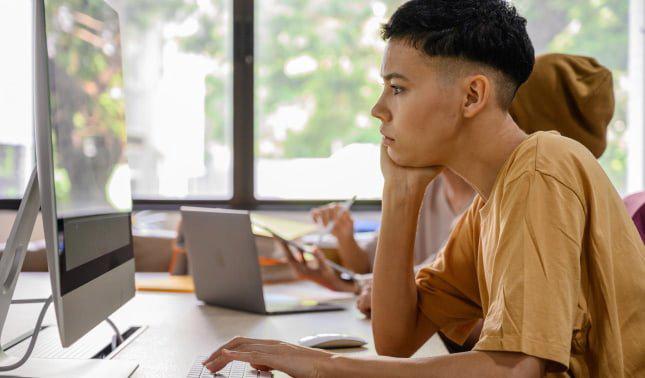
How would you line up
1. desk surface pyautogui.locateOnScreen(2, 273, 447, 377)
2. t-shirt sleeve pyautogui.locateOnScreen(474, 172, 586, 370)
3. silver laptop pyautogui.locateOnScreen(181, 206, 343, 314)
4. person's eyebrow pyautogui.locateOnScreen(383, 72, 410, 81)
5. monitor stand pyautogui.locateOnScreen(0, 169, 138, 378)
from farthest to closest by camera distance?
silver laptop pyautogui.locateOnScreen(181, 206, 343, 314) < desk surface pyautogui.locateOnScreen(2, 273, 447, 377) < person's eyebrow pyautogui.locateOnScreen(383, 72, 410, 81) < monitor stand pyautogui.locateOnScreen(0, 169, 138, 378) < t-shirt sleeve pyautogui.locateOnScreen(474, 172, 586, 370)

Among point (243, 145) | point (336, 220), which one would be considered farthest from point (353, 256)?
point (243, 145)

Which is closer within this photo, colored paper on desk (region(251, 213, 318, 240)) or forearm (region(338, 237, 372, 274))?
colored paper on desk (region(251, 213, 318, 240))

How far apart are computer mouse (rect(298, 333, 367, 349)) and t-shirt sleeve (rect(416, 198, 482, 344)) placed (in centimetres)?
16

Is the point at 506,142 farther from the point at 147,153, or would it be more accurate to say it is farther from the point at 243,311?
the point at 147,153

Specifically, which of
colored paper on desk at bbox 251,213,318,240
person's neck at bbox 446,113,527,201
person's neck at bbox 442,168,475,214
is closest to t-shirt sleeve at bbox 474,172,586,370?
person's neck at bbox 446,113,527,201

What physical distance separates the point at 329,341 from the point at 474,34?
1.86 ft

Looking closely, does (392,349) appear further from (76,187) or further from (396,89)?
(76,187)

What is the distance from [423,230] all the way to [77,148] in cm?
154

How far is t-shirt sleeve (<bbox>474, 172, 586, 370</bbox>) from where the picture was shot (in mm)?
784

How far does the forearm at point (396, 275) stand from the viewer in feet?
4.02

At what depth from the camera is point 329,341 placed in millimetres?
1187

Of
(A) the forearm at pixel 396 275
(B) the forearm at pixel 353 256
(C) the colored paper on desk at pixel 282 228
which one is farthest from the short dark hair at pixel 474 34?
(B) the forearm at pixel 353 256

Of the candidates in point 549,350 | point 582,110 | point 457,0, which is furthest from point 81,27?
point 582,110

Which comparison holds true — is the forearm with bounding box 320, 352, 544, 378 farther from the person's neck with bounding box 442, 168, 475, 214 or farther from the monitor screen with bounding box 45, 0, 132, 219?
the person's neck with bounding box 442, 168, 475, 214
